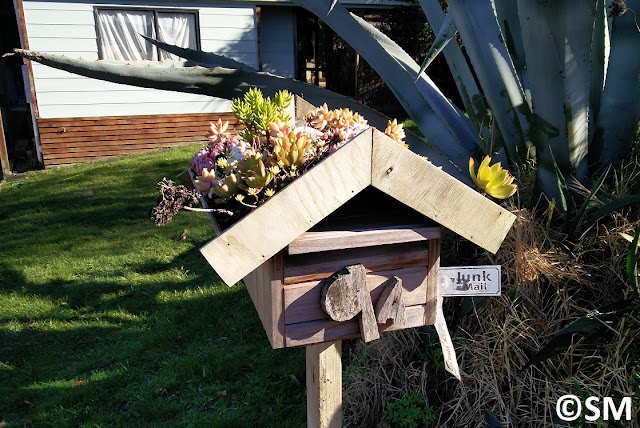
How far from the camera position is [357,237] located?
1.21 metres

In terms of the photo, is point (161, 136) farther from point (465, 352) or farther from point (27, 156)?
point (465, 352)

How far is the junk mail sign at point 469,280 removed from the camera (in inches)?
57.8

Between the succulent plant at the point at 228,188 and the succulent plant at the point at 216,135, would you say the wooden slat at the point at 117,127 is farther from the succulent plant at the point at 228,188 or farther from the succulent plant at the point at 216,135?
the succulent plant at the point at 228,188

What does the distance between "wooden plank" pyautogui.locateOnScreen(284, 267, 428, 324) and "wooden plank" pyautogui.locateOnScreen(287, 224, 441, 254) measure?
0.12 meters

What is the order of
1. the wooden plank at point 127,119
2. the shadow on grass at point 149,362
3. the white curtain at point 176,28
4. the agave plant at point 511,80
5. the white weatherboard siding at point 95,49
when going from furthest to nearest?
the white curtain at point 176,28
the wooden plank at point 127,119
the white weatherboard siding at point 95,49
the shadow on grass at point 149,362
the agave plant at point 511,80

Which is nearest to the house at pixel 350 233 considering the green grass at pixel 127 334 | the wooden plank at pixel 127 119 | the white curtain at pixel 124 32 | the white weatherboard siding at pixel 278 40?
the green grass at pixel 127 334

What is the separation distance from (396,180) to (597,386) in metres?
1.28

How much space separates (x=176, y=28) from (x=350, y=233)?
8493 millimetres

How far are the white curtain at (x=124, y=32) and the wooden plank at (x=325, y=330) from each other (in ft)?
26.4

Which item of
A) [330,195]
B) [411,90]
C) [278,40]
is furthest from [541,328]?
Answer: [278,40]

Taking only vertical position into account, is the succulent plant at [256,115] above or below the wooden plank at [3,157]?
above

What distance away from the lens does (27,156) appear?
902cm

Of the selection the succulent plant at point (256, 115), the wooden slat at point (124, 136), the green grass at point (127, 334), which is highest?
the succulent plant at point (256, 115)

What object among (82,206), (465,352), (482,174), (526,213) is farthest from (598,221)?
(82,206)
